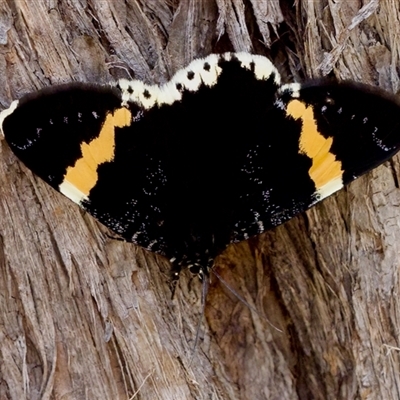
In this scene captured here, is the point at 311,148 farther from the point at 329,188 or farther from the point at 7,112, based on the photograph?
the point at 7,112

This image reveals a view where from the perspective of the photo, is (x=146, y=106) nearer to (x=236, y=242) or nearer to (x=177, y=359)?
(x=236, y=242)

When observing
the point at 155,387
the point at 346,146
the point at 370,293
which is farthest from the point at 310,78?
the point at 155,387

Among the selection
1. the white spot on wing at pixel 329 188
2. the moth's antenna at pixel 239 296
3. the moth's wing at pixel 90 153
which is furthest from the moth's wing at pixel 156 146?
the white spot on wing at pixel 329 188

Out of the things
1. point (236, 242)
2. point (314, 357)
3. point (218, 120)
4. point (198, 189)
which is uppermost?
point (218, 120)

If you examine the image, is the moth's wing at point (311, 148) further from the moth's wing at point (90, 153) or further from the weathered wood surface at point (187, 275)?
the moth's wing at point (90, 153)

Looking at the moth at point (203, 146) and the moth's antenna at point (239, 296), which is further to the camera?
the moth's antenna at point (239, 296)

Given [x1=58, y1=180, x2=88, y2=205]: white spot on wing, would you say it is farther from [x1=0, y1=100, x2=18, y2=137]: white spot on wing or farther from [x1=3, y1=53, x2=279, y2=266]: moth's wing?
[x1=0, y1=100, x2=18, y2=137]: white spot on wing

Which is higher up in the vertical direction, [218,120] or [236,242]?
[218,120]
